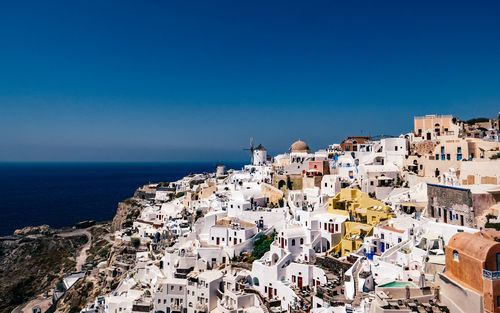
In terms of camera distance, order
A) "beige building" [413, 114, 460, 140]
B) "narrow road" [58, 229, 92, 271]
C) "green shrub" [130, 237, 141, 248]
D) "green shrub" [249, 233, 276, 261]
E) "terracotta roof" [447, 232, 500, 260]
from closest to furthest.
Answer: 1. "terracotta roof" [447, 232, 500, 260]
2. "green shrub" [249, 233, 276, 261]
3. "beige building" [413, 114, 460, 140]
4. "green shrub" [130, 237, 141, 248]
5. "narrow road" [58, 229, 92, 271]

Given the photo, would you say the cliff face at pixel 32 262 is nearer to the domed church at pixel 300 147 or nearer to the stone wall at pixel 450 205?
the domed church at pixel 300 147

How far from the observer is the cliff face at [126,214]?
65137 mm

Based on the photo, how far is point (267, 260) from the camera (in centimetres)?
2744

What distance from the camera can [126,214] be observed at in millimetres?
68500

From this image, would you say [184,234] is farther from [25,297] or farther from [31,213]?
[31,213]

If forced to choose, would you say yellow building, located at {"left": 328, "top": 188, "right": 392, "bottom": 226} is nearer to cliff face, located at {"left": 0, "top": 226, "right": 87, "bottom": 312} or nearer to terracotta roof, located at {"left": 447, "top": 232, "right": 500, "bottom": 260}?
terracotta roof, located at {"left": 447, "top": 232, "right": 500, "bottom": 260}

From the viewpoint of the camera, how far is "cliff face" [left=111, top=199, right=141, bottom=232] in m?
65.1

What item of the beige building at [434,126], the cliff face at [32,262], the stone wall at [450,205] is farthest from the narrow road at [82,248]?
the beige building at [434,126]

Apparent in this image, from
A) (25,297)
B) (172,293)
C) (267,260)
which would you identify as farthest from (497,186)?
(25,297)

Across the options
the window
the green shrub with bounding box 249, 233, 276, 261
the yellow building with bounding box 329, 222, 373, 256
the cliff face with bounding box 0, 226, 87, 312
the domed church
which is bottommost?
the cliff face with bounding box 0, 226, 87, 312

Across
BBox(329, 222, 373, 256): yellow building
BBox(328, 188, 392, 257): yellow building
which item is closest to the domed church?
BBox(328, 188, 392, 257): yellow building

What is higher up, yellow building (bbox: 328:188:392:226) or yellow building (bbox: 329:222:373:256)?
yellow building (bbox: 328:188:392:226)

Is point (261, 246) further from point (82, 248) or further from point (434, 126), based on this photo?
point (82, 248)

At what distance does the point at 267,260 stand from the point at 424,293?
1384 centimetres
